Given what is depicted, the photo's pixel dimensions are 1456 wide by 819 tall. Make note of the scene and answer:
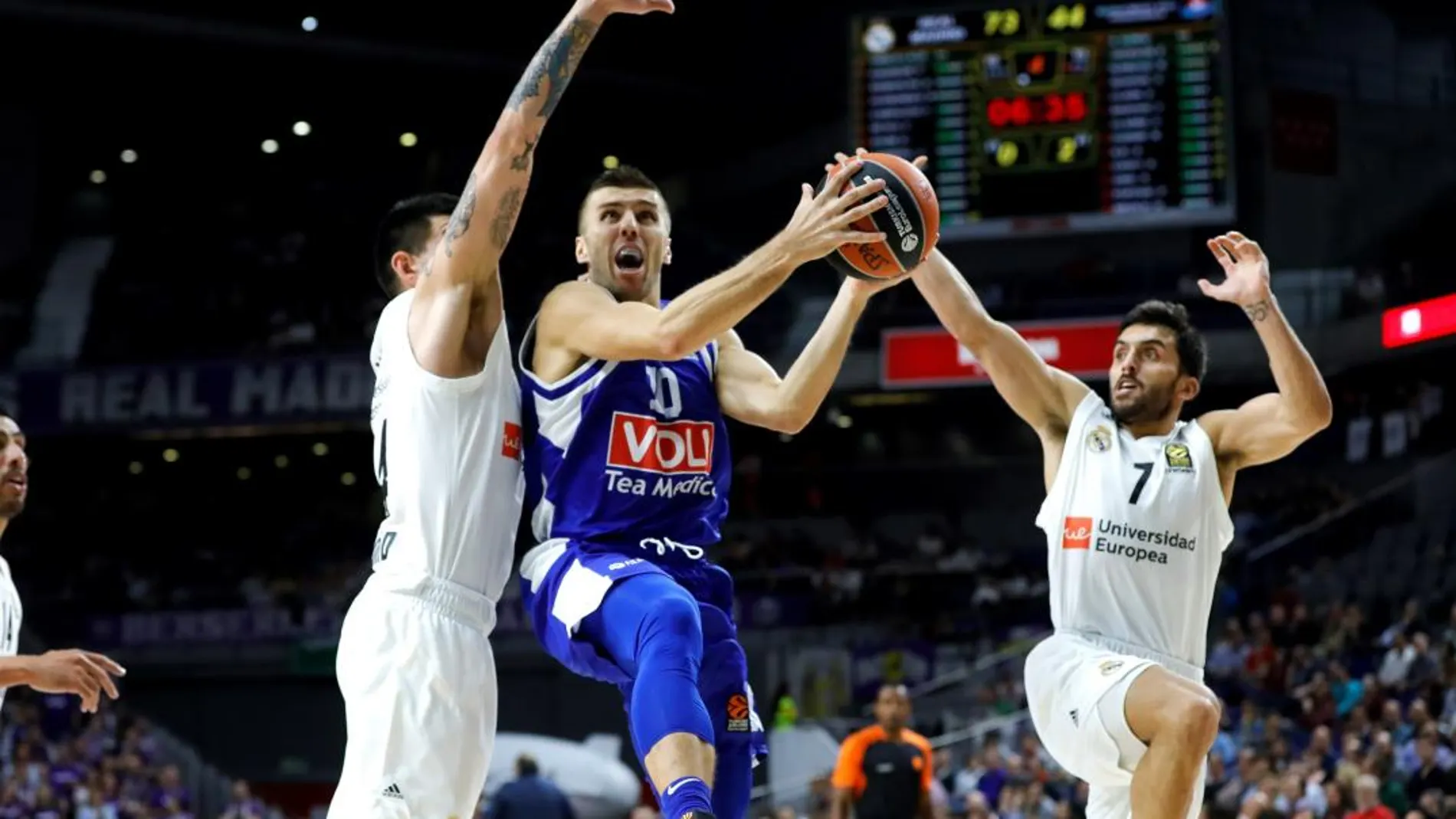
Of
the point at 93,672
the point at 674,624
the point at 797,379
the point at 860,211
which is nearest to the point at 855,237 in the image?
the point at 860,211

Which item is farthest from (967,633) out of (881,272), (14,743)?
(881,272)

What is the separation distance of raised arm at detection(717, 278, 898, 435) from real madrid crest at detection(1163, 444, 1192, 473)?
147 centimetres

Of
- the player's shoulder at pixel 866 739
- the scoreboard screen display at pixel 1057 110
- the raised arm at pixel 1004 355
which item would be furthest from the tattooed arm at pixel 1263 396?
the scoreboard screen display at pixel 1057 110

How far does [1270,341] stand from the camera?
6.54 metres

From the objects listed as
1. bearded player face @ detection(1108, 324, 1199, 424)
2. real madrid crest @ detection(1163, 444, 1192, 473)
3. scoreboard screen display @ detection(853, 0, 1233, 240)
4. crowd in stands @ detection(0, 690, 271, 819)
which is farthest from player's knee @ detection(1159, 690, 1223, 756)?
crowd in stands @ detection(0, 690, 271, 819)

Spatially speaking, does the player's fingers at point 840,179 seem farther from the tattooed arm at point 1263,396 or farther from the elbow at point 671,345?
the tattooed arm at point 1263,396

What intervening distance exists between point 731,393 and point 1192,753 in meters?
1.83

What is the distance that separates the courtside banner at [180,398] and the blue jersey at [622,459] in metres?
18.4

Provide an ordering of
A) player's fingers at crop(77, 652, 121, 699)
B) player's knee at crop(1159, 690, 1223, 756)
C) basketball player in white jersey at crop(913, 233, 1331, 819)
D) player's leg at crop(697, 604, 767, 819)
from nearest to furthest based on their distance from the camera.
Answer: player's leg at crop(697, 604, 767, 819) → player's fingers at crop(77, 652, 121, 699) → player's knee at crop(1159, 690, 1223, 756) → basketball player in white jersey at crop(913, 233, 1331, 819)

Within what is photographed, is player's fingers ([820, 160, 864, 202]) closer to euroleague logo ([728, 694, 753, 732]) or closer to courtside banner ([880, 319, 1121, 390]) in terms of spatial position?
euroleague logo ([728, 694, 753, 732])

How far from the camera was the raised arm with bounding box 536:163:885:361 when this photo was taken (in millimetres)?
4945

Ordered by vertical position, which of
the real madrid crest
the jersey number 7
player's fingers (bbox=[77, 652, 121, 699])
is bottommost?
player's fingers (bbox=[77, 652, 121, 699])

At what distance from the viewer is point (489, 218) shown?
16.9 feet

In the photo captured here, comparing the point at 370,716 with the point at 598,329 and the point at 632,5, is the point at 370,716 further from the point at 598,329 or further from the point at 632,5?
the point at 632,5
